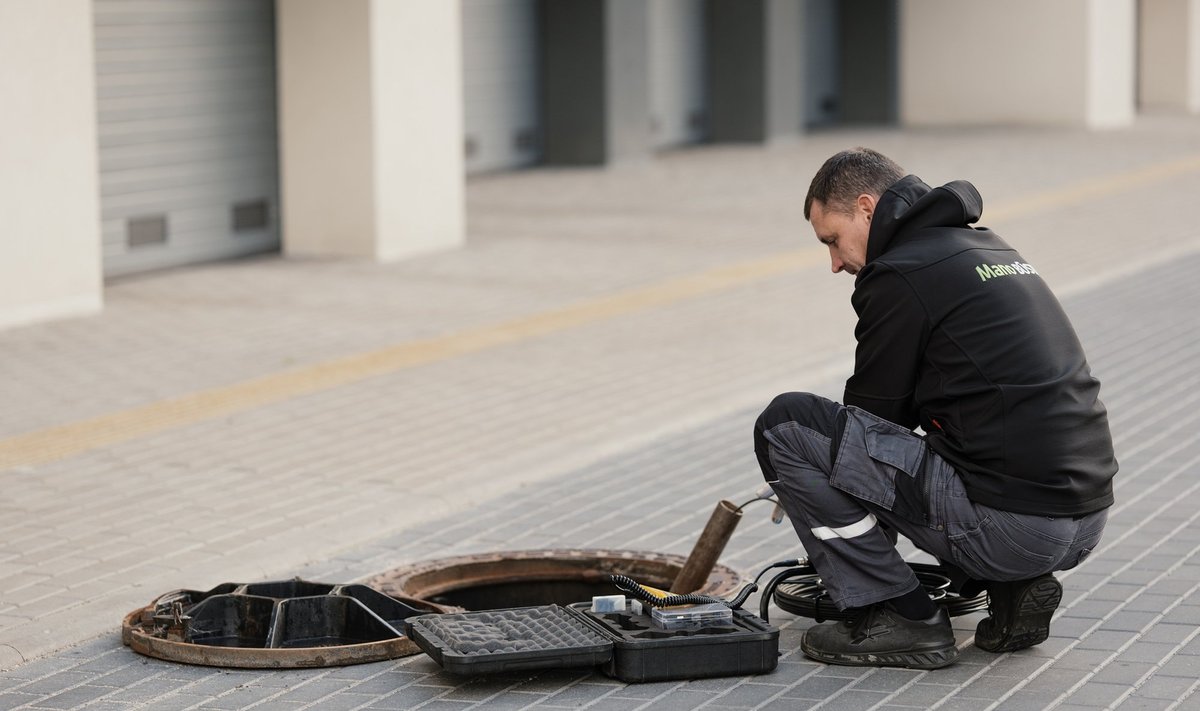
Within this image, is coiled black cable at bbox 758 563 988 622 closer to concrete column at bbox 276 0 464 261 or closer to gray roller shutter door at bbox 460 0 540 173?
concrete column at bbox 276 0 464 261

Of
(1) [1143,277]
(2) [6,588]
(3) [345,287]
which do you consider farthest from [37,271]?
(1) [1143,277]

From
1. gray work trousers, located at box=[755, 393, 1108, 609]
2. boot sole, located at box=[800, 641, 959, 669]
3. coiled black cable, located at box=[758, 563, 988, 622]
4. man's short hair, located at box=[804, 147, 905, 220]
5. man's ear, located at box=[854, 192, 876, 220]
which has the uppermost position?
man's short hair, located at box=[804, 147, 905, 220]

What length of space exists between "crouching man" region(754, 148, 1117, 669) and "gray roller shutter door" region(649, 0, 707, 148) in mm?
17428

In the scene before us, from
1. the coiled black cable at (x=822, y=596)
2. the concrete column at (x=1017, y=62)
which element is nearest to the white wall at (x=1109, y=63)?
the concrete column at (x=1017, y=62)

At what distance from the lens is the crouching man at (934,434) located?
182 inches

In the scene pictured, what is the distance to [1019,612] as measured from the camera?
4824mm

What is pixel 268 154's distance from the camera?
46.2 feet

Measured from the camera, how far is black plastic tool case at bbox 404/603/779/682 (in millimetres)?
4660

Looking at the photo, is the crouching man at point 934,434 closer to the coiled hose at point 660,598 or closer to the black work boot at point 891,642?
the black work boot at point 891,642

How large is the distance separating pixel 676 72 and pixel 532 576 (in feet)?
58.0

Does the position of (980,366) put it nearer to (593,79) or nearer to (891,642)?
(891,642)

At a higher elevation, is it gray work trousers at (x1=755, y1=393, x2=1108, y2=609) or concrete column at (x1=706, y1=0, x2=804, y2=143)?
concrete column at (x1=706, y1=0, x2=804, y2=143)

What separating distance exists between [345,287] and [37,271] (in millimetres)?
2119

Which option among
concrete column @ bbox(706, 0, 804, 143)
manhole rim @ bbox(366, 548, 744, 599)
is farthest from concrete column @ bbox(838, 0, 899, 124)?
manhole rim @ bbox(366, 548, 744, 599)
